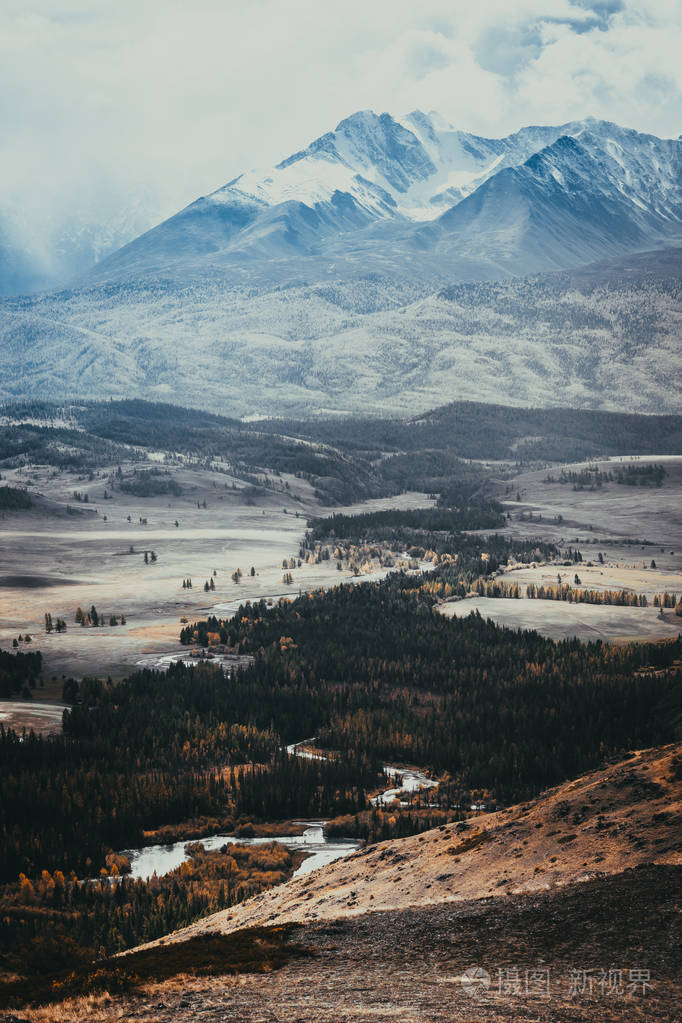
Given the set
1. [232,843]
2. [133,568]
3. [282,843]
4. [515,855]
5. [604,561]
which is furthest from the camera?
[604,561]

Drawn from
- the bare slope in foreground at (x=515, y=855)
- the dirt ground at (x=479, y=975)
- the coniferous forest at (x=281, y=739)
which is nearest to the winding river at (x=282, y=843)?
the coniferous forest at (x=281, y=739)

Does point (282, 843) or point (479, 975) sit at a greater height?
point (479, 975)

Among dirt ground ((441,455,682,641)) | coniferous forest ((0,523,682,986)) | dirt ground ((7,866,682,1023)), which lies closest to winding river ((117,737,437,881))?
coniferous forest ((0,523,682,986))

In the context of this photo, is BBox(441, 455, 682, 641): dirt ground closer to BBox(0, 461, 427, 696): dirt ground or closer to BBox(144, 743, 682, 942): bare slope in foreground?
BBox(0, 461, 427, 696): dirt ground

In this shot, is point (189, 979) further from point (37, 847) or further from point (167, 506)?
point (167, 506)

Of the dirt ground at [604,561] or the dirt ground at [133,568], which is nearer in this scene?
the dirt ground at [133,568]

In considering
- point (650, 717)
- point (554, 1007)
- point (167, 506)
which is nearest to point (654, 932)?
point (554, 1007)

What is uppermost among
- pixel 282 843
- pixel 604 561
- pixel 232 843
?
pixel 604 561

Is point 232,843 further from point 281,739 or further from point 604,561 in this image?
point 604,561

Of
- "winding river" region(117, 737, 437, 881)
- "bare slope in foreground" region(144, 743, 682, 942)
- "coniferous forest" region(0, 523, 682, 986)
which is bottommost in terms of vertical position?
"winding river" region(117, 737, 437, 881)

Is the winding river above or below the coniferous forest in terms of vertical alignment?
below

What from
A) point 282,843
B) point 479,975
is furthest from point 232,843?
point 479,975

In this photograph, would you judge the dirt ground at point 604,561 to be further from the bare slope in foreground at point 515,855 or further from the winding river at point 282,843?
the bare slope in foreground at point 515,855
